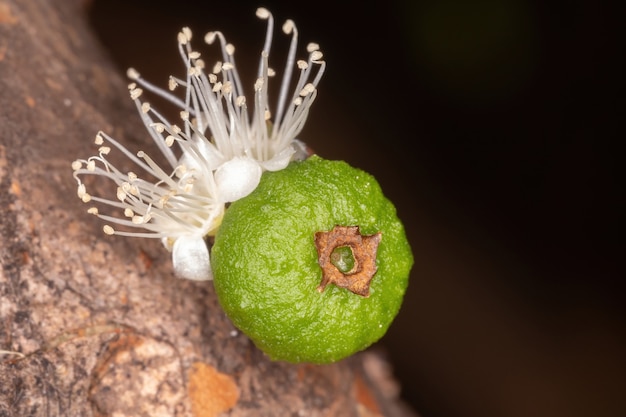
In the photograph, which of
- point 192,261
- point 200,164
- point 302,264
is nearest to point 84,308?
point 192,261

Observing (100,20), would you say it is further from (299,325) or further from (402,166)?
(299,325)

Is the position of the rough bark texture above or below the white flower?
below

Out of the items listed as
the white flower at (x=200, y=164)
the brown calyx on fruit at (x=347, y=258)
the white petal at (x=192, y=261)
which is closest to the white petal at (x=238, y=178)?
the white flower at (x=200, y=164)

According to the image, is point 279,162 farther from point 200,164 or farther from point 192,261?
point 192,261

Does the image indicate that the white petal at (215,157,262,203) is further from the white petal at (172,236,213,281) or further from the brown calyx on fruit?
the brown calyx on fruit

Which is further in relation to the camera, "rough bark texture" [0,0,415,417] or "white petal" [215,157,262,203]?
"white petal" [215,157,262,203]

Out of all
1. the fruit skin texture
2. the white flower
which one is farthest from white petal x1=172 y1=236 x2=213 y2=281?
the fruit skin texture
